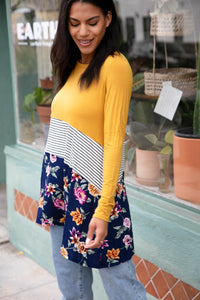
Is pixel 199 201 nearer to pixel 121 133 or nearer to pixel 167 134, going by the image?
pixel 167 134

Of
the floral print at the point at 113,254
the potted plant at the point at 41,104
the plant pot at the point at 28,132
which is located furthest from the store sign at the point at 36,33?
the floral print at the point at 113,254

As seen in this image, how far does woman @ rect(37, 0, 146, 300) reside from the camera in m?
1.62

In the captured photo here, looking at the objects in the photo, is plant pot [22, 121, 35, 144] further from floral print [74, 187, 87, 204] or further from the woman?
floral print [74, 187, 87, 204]

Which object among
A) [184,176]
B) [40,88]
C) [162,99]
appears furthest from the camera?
[40,88]

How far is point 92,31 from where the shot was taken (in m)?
1.68

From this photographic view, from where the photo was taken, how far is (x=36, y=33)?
359cm

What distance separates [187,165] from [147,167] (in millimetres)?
393

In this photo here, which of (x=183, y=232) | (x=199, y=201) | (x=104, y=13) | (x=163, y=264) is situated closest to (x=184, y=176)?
(x=199, y=201)

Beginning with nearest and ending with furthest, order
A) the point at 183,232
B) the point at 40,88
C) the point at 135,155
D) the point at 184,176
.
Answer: the point at 183,232 → the point at 184,176 → the point at 135,155 → the point at 40,88

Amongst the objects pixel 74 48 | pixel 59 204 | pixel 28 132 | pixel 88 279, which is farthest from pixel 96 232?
pixel 28 132

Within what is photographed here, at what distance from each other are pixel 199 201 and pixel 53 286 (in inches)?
54.0

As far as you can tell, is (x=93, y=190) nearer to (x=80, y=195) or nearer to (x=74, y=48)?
(x=80, y=195)

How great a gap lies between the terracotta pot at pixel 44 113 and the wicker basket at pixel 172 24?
120 centimetres

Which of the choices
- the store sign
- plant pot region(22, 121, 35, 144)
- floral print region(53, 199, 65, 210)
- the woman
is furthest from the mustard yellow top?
plant pot region(22, 121, 35, 144)
